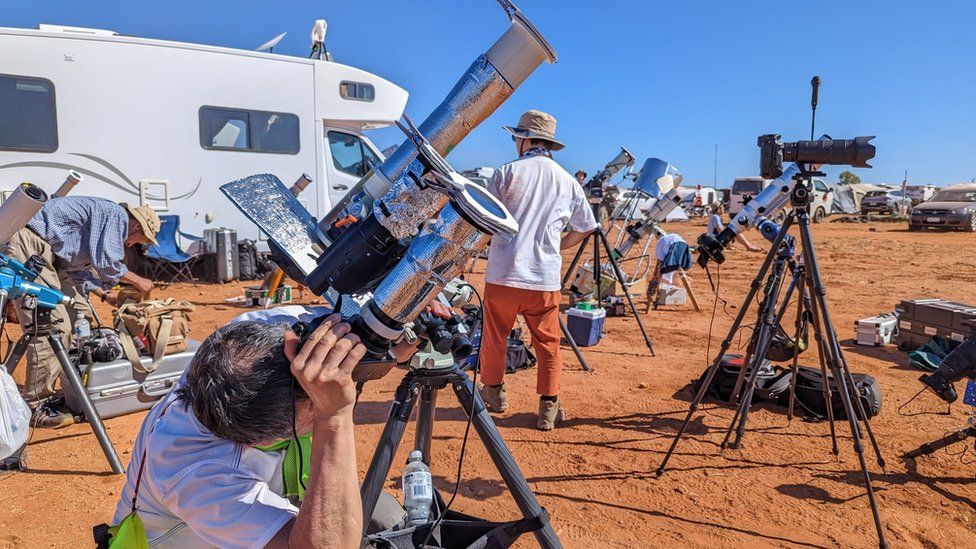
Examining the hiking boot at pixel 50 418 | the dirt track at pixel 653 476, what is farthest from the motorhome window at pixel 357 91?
the hiking boot at pixel 50 418

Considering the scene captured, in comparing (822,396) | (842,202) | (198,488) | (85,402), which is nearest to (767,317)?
(822,396)

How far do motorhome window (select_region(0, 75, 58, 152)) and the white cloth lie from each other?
7.47m

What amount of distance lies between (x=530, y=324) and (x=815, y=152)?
1.96 metres

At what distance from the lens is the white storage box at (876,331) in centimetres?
624

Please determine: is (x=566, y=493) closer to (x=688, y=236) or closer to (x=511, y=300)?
(x=511, y=300)

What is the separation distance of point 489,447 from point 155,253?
29.2 feet

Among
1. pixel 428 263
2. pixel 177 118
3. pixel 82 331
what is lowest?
pixel 82 331

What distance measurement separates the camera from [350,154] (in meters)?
10.3

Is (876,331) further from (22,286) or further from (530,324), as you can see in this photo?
(22,286)

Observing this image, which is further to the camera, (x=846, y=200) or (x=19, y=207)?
(x=846, y=200)

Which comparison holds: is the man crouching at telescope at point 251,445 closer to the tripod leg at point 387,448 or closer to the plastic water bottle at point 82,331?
the tripod leg at point 387,448

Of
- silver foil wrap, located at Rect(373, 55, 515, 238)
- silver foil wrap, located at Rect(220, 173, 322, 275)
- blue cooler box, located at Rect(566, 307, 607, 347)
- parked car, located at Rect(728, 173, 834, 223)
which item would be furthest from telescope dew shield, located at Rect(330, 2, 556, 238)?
parked car, located at Rect(728, 173, 834, 223)

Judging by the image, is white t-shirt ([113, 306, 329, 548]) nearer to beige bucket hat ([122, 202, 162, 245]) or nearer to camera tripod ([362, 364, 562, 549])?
camera tripod ([362, 364, 562, 549])

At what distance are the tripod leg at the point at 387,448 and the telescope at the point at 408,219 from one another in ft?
1.33
